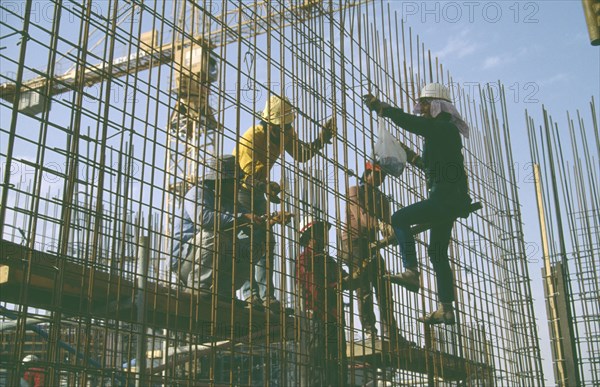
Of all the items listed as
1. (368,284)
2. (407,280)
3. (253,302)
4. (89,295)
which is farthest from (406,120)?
(89,295)

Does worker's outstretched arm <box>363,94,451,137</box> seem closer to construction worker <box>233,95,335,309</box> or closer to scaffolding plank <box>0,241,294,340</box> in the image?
construction worker <box>233,95,335,309</box>

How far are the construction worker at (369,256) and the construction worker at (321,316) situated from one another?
0.21 meters

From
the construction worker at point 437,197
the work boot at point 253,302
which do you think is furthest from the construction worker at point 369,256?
the work boot at point 253,302

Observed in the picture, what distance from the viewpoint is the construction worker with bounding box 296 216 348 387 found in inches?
204

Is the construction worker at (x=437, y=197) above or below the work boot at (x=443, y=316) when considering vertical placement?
above

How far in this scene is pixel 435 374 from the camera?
6414 millimetres

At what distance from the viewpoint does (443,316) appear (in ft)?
19.4

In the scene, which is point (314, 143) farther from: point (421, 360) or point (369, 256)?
point (421, 360)

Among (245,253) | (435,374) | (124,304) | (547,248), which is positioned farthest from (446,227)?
(547,248)

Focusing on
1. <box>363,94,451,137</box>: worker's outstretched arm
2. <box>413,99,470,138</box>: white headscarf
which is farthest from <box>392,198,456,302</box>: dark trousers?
<box>413,99,470,138</box>: white headscarf

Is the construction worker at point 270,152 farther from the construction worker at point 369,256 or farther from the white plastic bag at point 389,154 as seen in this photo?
the construction worker at point 369,256

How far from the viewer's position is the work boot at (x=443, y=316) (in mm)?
5902

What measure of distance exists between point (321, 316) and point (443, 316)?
3.36 feet

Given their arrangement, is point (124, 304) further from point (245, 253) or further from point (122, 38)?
point (122, 38)
